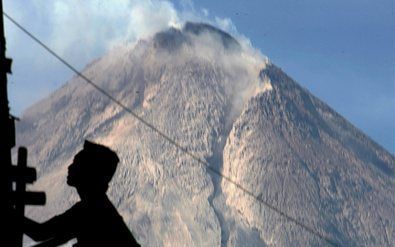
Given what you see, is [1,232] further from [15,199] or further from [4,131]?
[4,131]

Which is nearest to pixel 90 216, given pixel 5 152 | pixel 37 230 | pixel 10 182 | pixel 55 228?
pixel 55 228

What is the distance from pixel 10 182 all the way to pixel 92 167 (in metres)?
0.44

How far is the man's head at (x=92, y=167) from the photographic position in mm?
4613

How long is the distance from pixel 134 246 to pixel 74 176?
0.51 m

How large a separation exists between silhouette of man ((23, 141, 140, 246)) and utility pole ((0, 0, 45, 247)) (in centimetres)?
8

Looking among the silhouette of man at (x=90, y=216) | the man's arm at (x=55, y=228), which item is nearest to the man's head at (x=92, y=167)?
the silhouette of man at (x=90, y=216)

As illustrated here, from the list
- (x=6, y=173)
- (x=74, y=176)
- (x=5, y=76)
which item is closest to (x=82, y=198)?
(x=74, y=176)

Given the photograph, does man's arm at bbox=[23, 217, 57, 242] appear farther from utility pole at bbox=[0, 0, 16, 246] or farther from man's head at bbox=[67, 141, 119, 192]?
man's head at bbox=[67, 141, 119, 192]

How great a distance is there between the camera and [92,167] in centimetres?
464

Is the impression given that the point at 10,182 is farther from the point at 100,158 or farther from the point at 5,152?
the point at 100,158

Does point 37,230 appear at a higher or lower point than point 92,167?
lower

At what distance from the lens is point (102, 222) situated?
4414 millimetres

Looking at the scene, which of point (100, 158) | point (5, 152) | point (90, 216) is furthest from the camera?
point (5, 152)

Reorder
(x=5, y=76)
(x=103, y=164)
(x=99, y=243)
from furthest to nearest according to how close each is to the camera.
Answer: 1. (x=5, y=76)
2. (x=103, y=164)
3. (x=99, y=243)
